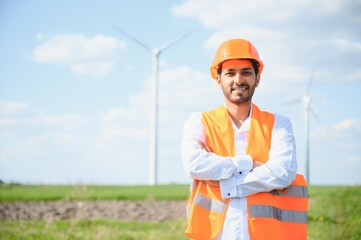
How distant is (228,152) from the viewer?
3.48 m

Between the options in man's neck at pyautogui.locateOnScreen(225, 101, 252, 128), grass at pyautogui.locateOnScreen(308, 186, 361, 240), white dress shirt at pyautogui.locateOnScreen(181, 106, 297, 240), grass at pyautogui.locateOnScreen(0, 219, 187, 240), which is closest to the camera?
white dress shirt at pyautogui.locateOnScreen(181, 106, 297, 240)

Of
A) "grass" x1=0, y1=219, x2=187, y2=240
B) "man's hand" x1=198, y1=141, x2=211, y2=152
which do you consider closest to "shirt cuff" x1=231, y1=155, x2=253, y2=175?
"man's hand" x1=198, y1=141, x2=211, y2=152

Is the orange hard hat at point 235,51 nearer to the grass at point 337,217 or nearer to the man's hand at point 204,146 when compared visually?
the man's hand at point 204,146

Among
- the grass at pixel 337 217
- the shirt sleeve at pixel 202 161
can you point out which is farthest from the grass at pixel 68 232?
the shirt sleeve at pixel 202 161

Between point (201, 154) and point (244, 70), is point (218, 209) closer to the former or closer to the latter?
point (201, 154)

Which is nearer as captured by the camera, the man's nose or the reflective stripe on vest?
the reflective stripe on vest

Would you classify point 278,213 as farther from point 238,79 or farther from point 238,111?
point 238,79

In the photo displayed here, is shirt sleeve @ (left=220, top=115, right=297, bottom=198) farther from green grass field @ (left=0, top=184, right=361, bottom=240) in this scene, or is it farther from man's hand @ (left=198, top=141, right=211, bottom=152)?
green grass field @ (left=0, top=184, right=361, bottom=240)

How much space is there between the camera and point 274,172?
135 inches

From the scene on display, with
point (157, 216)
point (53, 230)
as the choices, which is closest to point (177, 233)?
point (53, 230)


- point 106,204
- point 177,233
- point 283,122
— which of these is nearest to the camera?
point 283,122

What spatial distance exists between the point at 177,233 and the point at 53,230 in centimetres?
196

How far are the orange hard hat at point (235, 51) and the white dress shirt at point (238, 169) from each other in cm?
42

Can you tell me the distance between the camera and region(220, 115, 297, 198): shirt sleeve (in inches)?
132
